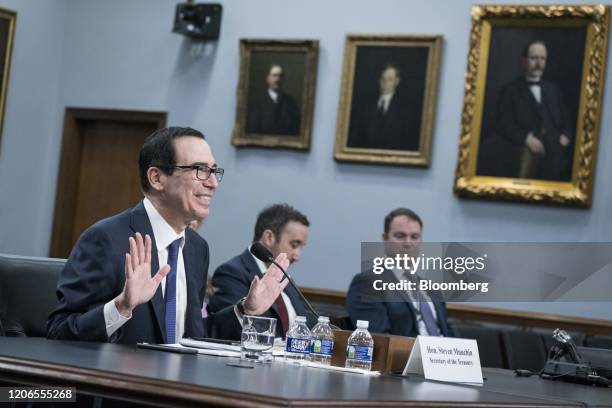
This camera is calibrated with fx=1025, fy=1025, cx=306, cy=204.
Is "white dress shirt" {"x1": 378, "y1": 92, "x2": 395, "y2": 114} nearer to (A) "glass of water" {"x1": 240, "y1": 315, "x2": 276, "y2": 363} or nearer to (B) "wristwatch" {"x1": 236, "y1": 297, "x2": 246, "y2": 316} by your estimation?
(B) "wristwatch" {"x1": 236, "y1": 297, "x2": 246, "y2": 316}

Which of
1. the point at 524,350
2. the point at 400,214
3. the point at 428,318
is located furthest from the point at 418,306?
the point at 524,350

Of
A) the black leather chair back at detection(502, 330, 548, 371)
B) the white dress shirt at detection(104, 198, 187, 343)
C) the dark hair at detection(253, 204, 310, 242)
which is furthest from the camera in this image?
the black leather chair back at detection(502, 330, 548, 371)

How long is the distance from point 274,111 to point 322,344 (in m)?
5.58

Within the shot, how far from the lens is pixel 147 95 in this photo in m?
9.38

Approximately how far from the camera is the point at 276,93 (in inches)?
348

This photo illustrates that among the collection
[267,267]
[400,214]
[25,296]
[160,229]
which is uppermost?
[400,214]

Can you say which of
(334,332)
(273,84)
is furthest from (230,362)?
(273,84)

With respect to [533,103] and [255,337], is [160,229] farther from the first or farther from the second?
[533,103]

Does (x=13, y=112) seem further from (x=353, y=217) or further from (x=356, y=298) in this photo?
(x=356, y=298)

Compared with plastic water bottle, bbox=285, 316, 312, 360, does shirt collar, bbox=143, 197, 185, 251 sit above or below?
above

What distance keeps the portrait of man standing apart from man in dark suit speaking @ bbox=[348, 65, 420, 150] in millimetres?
743

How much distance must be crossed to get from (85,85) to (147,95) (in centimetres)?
70

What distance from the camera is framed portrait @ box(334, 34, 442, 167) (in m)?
8.31

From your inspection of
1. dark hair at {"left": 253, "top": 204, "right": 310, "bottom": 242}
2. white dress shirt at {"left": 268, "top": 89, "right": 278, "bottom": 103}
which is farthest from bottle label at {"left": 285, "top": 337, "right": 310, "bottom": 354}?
white dress shirt at {"left": 268, "top": 89, "right": 278, "bottom": 103}
